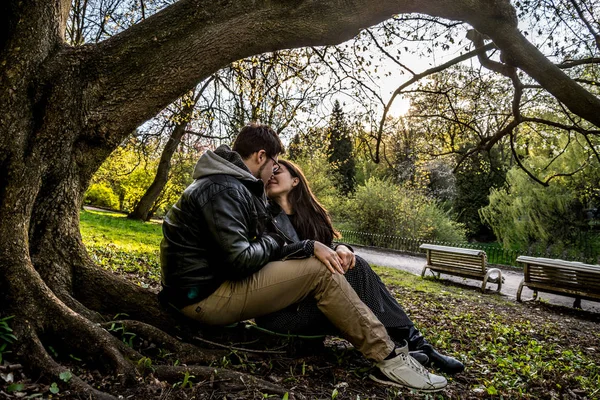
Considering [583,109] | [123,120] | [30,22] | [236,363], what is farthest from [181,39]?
[583,109]

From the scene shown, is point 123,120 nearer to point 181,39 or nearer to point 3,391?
point 181,39

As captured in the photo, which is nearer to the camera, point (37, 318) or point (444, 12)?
point (37, 318)

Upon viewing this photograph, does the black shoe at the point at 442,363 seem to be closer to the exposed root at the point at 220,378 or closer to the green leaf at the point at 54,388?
the exposed root at the point at 220,378

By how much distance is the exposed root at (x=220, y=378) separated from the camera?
226cm

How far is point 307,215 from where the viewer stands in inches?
159

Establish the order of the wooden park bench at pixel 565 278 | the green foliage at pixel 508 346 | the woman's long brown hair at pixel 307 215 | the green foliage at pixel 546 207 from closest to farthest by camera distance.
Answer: the green foliage at pixel 508 346 < the woman's long brown hair at pixel 307 215 < the wooden park bench at pixel 565 278 < the green foliage at pixel 546 207

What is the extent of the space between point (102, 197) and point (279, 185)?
35903mm

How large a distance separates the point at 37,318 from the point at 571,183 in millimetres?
23634

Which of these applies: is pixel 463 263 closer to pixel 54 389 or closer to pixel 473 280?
pixel 473 280

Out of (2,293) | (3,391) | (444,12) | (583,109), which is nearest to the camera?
(3,391)

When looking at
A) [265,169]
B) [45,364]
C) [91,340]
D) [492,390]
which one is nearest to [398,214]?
[492,390]

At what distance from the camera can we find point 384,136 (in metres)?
9.41

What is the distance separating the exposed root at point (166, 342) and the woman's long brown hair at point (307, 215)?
5.16 ft

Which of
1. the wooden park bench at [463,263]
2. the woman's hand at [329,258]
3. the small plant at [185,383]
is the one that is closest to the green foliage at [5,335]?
the small plant at [185,383]
